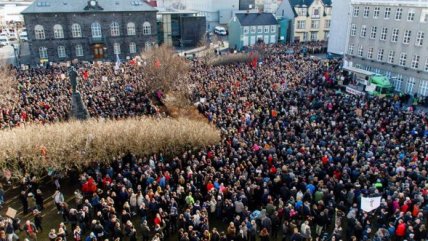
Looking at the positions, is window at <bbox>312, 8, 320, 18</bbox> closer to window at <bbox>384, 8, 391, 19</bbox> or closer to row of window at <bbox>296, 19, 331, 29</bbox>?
row of window at <bbox>296, 19, 331, 29</bbox>

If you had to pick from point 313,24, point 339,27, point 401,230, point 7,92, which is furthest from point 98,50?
point 401,230

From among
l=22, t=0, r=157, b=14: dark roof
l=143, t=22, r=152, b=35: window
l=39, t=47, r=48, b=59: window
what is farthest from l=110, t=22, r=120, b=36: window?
l=39, t=47, r=48, b=59: window

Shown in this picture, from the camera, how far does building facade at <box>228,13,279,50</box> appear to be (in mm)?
69625

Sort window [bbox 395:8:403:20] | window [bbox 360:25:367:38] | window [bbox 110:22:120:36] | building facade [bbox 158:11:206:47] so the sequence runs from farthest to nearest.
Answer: building facade [bbox 158:11:206:47]
window [bbox 110:22:120:36]
window [bbox 360:25:367:38]
window [bbox 395:8:403:20]

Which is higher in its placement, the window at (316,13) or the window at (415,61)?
the window at (316,13)

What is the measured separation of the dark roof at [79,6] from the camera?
53.1m

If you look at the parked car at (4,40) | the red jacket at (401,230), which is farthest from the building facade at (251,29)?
the red jacket at (401,230)

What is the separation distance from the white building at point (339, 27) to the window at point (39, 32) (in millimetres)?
46137

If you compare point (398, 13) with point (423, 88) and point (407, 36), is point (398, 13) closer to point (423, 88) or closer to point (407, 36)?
point (407, 36)

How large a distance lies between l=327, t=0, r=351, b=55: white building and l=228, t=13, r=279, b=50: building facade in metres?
12.3

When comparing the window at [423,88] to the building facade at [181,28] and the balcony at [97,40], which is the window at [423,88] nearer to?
the building facade at [181,28]

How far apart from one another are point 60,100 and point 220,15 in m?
66.9

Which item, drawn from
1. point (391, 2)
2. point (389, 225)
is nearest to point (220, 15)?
point (391, 2)

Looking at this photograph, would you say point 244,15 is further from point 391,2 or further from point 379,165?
point 379,165
